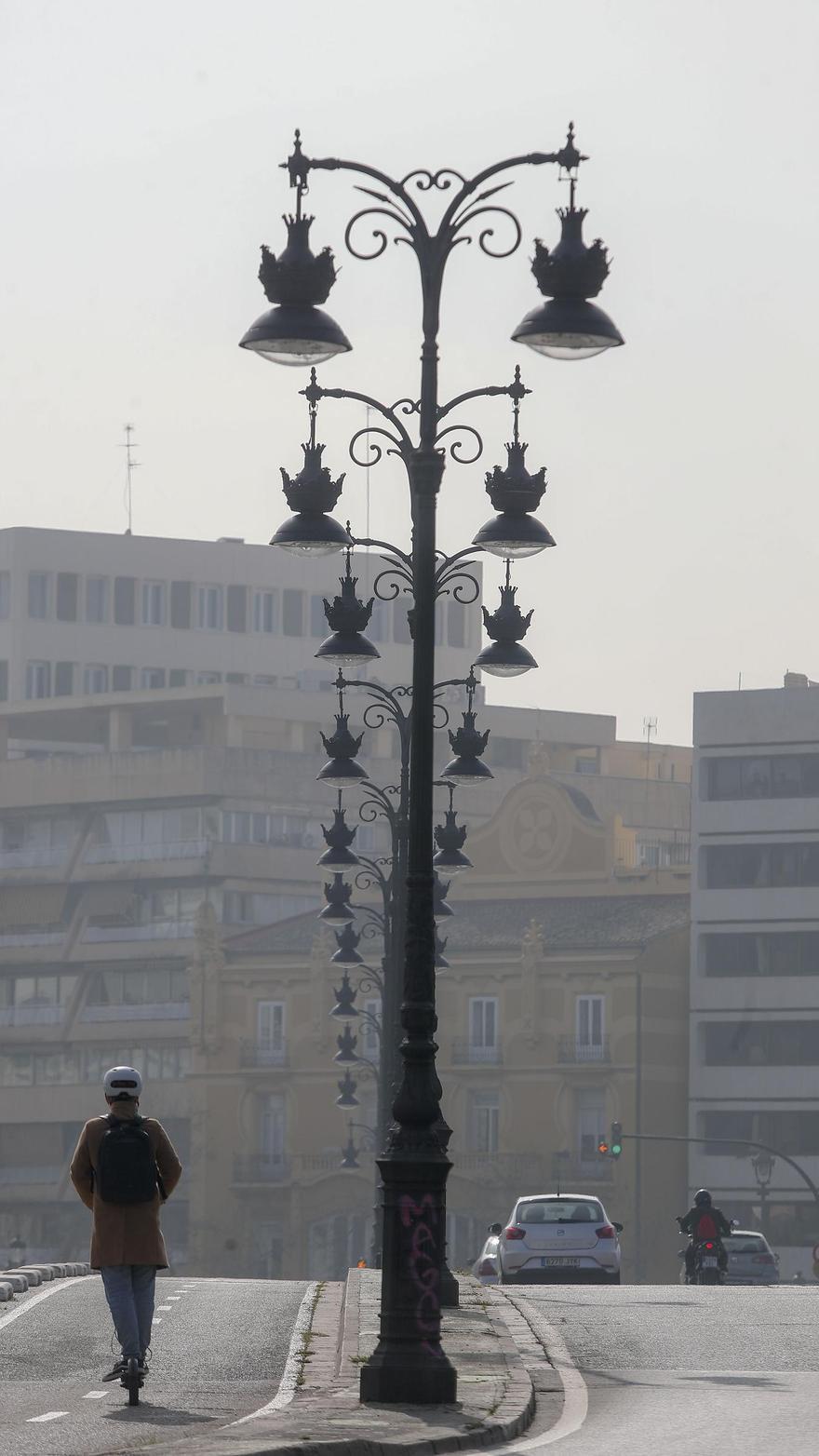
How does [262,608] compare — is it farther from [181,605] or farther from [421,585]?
[421,585]

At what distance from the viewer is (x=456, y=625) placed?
144875 mm

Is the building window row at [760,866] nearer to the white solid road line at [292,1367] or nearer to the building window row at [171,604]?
the building window row at [171,604]

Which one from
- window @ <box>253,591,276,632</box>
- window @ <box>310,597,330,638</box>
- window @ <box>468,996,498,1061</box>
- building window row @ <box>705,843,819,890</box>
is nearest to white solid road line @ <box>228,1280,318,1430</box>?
window @ <box>468,996,498,1061</box>

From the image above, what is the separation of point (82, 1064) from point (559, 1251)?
7513cm

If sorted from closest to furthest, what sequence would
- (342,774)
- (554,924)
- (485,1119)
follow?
(342,774) → (485,1119) → (554,924)

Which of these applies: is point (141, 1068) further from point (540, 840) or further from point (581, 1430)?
point (581, 1430)

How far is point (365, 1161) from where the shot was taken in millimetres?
95500

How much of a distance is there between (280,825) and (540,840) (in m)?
15.8

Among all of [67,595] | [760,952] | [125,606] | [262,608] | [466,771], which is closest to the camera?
[466,771]

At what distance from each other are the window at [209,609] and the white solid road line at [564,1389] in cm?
11781

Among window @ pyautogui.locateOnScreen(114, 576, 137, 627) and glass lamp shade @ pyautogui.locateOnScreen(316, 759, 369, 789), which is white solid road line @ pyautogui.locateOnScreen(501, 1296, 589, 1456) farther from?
window @ pyautogui.locateOnScreen(114, 576, 137, 627)

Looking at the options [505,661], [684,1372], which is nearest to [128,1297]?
[684,1372]

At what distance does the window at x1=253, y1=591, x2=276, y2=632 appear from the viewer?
140000 mm

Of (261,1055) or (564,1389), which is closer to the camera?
(564,1389)
